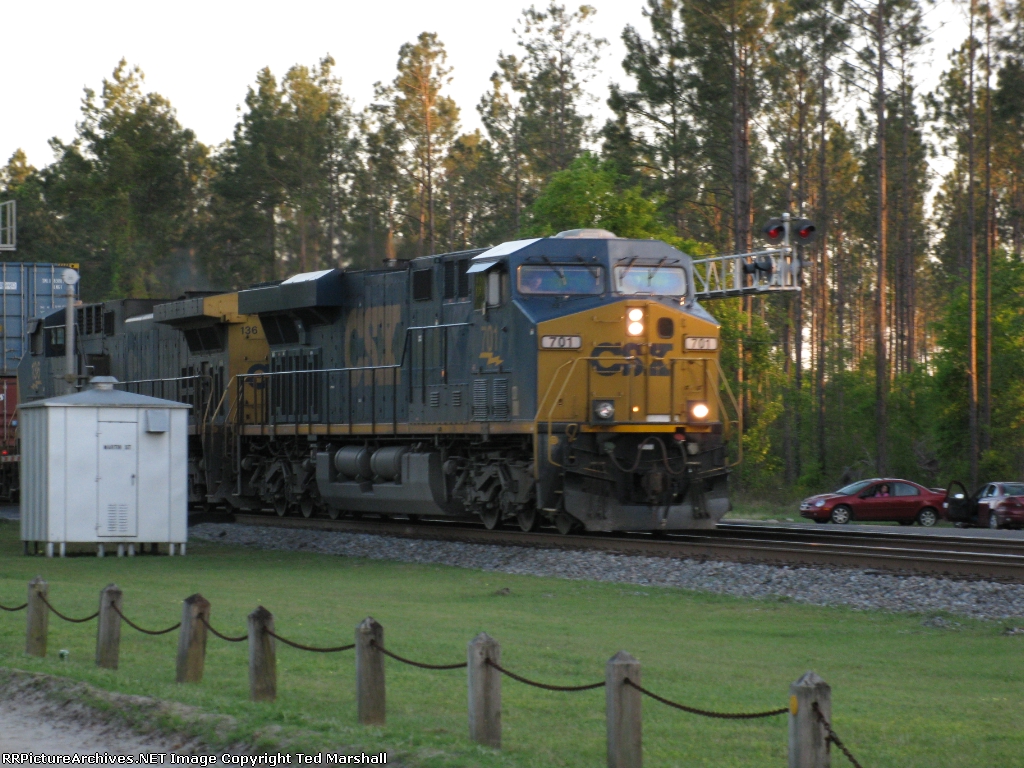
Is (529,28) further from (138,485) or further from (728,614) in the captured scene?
(728,614)

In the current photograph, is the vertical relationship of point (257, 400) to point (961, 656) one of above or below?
above

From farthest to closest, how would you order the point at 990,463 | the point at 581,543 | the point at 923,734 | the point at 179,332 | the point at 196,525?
1. the point at 990,463
2. the point at 179,332
3. the point at 196,525
4. the point at 581,543
5. the point at 923,734

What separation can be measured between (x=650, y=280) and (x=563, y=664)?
10083mm

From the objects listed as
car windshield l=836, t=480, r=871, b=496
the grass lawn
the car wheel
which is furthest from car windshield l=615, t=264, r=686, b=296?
car windshield l=836, t=480, r=871, b=496

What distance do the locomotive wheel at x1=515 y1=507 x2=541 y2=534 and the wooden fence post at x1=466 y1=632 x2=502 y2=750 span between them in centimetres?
1242

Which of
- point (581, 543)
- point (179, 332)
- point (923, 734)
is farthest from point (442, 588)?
point (179, 332)

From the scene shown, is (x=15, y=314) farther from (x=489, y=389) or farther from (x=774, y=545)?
(x=774, y=545)

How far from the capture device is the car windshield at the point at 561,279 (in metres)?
19.2

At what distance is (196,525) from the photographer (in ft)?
83.9

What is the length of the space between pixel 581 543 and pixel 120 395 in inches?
301

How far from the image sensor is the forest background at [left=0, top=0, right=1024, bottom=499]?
4416 centimetres

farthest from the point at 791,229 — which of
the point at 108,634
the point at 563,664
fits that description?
the point at 108,634

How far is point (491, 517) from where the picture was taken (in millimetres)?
20766

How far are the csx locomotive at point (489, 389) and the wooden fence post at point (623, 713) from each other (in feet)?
38.3
